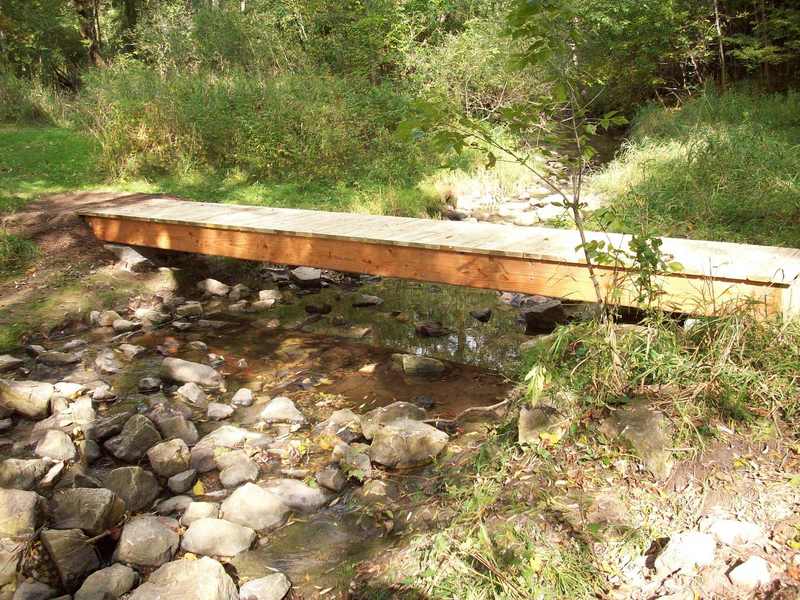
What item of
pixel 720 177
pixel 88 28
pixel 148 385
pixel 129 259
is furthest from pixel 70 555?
pixel 88 28

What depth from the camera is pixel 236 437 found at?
386cm

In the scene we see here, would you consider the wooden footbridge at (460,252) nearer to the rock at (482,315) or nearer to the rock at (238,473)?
the rock at (482,315)

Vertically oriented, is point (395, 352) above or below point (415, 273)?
below

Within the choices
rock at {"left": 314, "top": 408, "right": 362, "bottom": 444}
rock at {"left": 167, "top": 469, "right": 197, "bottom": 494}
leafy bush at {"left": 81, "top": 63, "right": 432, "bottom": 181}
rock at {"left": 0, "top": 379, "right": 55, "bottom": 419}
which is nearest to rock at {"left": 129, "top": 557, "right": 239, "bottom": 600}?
rock at {"left": 167, "top": 469, "right": 197, "bottom": 494}

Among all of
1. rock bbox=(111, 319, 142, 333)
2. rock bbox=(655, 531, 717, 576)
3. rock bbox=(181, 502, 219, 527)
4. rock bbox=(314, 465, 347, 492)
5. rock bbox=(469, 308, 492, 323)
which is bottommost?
rock bbox=(469, 308, 492, 323)

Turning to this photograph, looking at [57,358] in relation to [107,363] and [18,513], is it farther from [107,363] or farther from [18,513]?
[18,513]

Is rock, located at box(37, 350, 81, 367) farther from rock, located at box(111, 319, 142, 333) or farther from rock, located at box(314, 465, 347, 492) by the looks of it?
rock, located at box(314, 465, 347, 492)

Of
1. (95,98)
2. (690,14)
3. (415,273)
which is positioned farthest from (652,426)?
(690,14)

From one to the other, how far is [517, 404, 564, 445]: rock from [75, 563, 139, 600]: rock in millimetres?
1691

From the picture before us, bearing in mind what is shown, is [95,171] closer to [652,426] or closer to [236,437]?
[236,437]

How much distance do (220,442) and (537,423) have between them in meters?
1.79

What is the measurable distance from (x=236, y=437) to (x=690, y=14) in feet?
40.8

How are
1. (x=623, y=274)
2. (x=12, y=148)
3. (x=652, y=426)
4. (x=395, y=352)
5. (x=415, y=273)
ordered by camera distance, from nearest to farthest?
(x=652, y=426) < (x=623, y=274) < (x=415, y=273) < (x=395, y=352) < (x=12, y=148)

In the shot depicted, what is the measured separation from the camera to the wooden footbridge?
11.8ft
